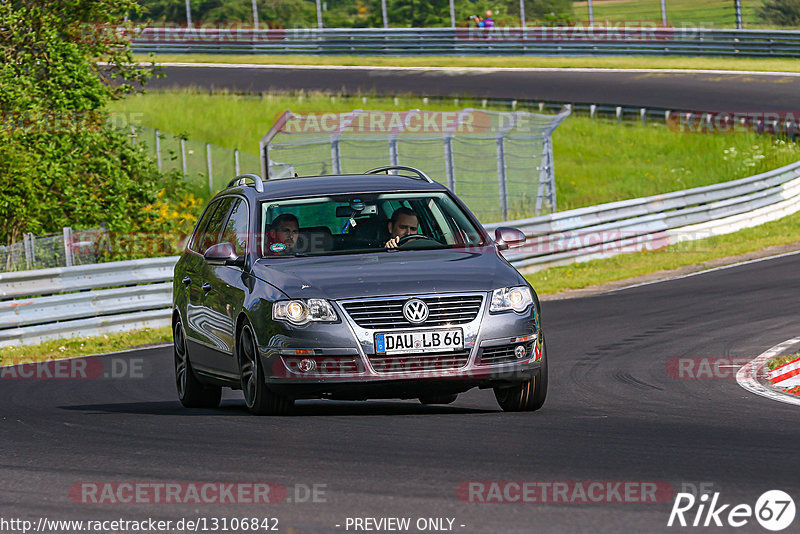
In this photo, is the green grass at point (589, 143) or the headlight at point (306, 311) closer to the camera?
the headlight at point (306, 311)

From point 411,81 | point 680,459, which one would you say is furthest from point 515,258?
point 411,81

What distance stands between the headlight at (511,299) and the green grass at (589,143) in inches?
876

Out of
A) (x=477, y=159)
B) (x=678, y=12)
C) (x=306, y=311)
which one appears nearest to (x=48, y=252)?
(x=477, y=159)

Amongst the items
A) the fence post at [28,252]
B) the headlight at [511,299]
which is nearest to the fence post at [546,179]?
the fence post at [28,252]

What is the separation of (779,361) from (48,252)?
11421mm

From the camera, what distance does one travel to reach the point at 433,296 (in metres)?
8.81

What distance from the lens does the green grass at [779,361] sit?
11860 millimetres

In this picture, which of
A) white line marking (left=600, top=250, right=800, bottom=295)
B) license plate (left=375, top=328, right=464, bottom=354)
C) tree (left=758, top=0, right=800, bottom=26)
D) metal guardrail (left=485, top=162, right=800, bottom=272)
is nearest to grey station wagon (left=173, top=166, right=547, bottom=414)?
license plate (left=375, top=328, right=464, bottom=354)

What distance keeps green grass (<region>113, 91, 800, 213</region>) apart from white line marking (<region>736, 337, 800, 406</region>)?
18631 millimetres

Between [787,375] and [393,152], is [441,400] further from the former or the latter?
[393,152]

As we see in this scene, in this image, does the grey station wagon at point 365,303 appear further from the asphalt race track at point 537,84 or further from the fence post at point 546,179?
the asphalt race track at point 537,84

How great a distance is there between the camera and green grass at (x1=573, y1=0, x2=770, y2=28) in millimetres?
46250

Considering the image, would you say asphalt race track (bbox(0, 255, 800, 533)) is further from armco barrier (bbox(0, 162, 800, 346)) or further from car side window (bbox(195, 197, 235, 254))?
armco barrier (bbox(0, 162, 800, 346))

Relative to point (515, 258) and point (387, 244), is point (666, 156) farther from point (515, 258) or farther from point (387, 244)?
point (387, 244)
